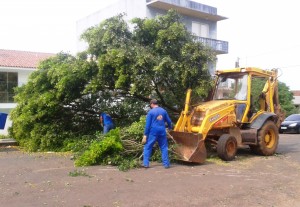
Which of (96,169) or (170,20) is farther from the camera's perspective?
(170,20)

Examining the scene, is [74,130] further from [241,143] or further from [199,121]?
[241,143]

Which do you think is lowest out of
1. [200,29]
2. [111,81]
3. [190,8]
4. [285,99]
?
[111,81]

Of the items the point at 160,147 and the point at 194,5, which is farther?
the point at 194,5

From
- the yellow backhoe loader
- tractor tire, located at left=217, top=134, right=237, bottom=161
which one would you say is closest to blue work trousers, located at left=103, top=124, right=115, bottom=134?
the yellow backhoe loader

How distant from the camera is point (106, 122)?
1205cm

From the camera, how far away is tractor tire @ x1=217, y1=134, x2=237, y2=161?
990 cm

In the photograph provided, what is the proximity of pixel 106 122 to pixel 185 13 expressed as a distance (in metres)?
23.3

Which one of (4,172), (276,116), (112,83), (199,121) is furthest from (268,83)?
(4,172)

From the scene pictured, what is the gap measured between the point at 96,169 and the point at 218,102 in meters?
4.26

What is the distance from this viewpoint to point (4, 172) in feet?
27.1

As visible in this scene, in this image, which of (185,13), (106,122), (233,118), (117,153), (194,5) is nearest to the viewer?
(117,153)

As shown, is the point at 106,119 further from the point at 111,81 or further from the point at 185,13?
the point at 185,13

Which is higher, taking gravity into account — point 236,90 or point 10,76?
point 10,76

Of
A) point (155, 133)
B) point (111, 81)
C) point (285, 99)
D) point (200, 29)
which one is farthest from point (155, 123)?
point (285, 99)
